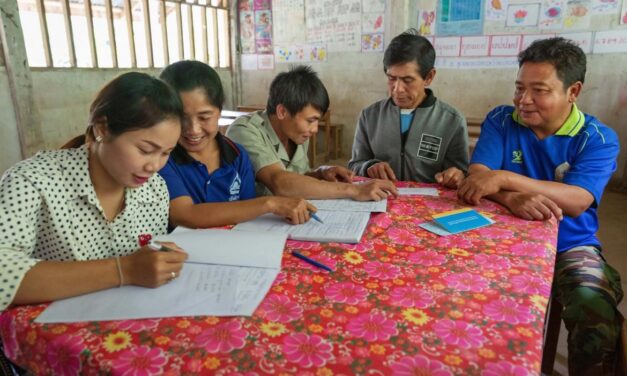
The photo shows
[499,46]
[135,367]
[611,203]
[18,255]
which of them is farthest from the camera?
[499,46]

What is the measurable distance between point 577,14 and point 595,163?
3.52 meters

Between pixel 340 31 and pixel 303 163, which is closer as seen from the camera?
pixel 303 163

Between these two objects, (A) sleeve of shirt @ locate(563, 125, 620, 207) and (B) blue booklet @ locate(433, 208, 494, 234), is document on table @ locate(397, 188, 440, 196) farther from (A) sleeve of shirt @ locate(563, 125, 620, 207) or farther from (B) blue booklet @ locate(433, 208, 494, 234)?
(A) sleeve of shirt @ locate(563, 125, 620, 207)

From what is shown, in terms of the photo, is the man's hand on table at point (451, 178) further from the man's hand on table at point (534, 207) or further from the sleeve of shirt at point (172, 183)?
the sleeve of shirt at point (172, 183)

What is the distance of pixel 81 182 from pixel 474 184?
Answer: 1.25 metres

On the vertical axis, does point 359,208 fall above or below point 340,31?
below

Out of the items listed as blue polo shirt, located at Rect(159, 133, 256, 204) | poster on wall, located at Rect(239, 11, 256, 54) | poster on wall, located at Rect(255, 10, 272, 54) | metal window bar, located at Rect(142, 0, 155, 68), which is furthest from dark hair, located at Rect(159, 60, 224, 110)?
poster on wall, located at Rect(239, 11, 256, 54)

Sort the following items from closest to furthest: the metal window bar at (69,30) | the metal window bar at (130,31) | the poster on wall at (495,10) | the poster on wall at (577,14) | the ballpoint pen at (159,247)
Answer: the ballpoint pen at (159,247) < the poster on wall at (577,14) < the poster on wall at (495,10) < the metal window bar at (69,30) < the metal window bar at (130,31)

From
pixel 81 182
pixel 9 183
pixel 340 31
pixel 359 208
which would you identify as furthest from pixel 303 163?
pixel 340 31

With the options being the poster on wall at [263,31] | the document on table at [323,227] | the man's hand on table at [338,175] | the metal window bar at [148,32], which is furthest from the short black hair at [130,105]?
the poster on wall at [263,31]

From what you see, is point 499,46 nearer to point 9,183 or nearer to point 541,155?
point 541,155

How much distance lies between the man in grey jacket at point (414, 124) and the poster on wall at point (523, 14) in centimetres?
292

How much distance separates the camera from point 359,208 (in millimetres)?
1430

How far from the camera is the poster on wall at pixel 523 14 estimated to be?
4383 mm
